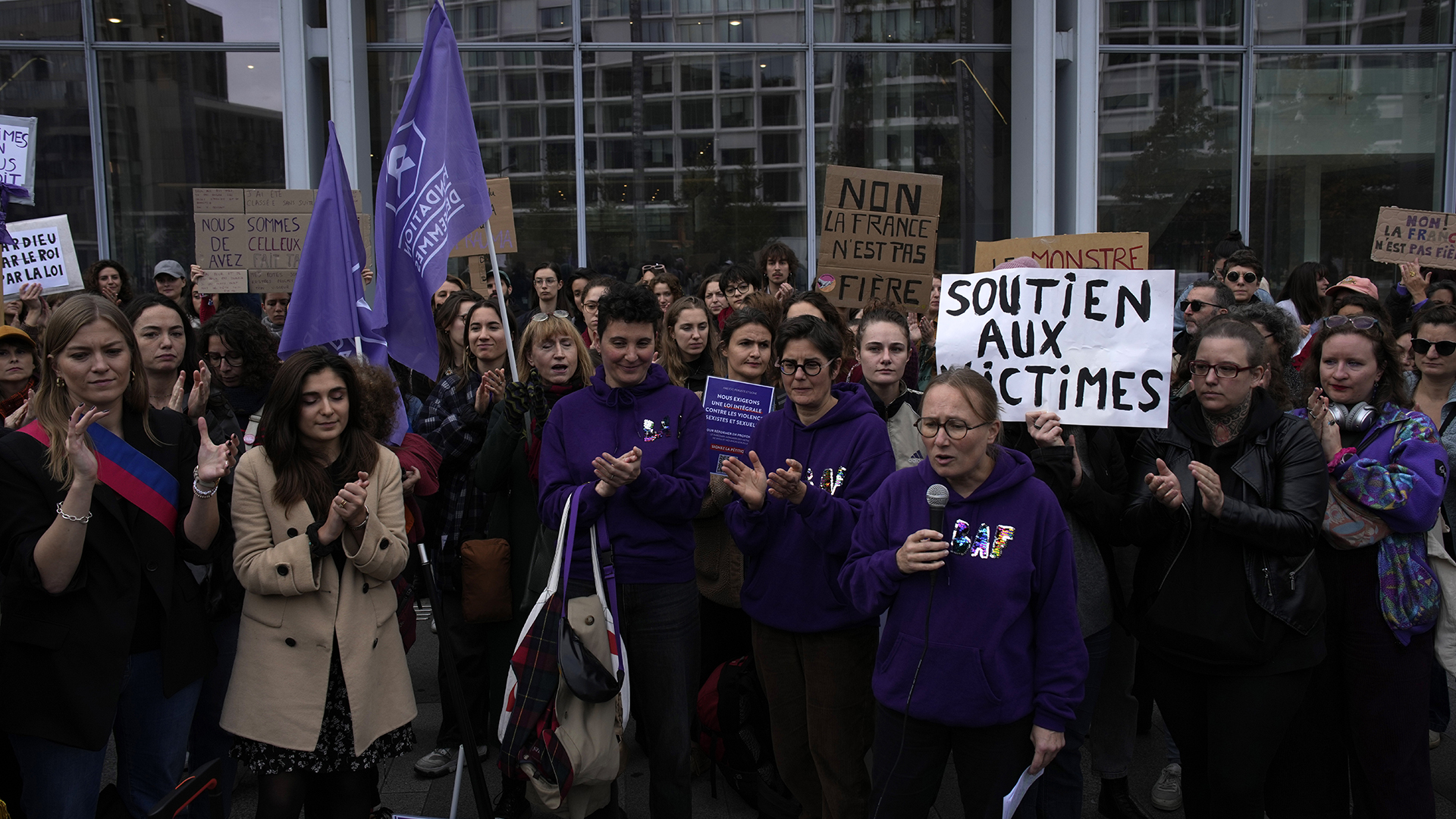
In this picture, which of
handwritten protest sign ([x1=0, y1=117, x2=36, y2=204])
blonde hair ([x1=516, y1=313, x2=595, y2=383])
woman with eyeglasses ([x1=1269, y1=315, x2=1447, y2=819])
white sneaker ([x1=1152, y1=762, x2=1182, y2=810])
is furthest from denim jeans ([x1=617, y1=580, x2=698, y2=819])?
handwritten protest sign ([x1=0, y1=117, x2=36, y2=204])

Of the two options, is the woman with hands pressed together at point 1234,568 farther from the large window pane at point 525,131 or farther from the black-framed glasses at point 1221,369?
the large window pane at point 525,131

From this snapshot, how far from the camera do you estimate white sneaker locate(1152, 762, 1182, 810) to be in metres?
4.25

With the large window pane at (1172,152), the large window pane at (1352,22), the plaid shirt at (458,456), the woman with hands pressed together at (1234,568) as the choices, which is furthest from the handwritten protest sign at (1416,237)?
the plaid shirt at (458,456)

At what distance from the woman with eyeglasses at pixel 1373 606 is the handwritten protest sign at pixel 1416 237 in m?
5.77

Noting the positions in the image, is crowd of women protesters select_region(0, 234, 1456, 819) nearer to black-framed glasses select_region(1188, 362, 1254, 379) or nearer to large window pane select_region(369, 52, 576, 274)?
black-framed glasses select_region(1188, 362, 1254, 379)

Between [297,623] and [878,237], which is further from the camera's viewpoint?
[878,237]

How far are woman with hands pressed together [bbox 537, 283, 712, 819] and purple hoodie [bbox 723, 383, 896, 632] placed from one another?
247 mm

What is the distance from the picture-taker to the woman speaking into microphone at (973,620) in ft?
9.64

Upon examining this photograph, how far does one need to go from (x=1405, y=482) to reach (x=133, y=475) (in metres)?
4.26

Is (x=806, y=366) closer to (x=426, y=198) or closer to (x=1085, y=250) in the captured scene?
(x=426, y=198)

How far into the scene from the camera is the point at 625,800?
4469 millimetres

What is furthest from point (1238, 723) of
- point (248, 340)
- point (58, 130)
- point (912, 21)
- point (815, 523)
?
point (58, 130)

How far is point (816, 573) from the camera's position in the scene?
359 centimetres

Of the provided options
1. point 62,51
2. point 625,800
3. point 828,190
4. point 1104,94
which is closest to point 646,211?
point 828,190
